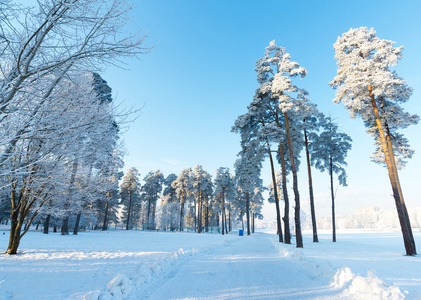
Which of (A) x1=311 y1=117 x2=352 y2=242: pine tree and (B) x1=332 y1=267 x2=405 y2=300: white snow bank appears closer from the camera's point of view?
(B) x1=332 y1=267 x2=405 y2=300: white snow bank

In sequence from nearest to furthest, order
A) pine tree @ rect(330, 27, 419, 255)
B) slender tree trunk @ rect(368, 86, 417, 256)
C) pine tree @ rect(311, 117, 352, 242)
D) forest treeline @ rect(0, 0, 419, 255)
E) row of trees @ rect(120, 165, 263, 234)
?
1. forest treeline @ rect(0, 0, 419, 255)
2. slender tree trunk @ rect(368, 86, 417, 256)
3. pine tree @ rect(330, 27, 419, 255)
4. pine tree @ rect(311, 117, 352, 242)
5. row of trees @ rect(120, 165, 263, 234)

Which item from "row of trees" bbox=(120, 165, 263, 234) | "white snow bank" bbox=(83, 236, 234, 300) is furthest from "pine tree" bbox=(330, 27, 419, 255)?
"row of trees" bbox=(120, 165, 263, 234)

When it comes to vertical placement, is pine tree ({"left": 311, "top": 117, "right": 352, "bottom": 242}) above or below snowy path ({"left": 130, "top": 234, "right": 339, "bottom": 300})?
above

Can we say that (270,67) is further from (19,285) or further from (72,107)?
(19,285)

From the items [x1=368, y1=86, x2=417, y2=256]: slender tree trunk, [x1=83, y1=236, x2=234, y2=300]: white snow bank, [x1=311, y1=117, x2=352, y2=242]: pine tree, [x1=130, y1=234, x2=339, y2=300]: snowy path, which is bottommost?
[x1=130, y1=234, x2=339, y2=300]: snowy path

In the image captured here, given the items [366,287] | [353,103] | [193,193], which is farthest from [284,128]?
[193,193]

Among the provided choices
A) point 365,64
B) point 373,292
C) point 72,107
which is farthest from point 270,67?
point 373,292

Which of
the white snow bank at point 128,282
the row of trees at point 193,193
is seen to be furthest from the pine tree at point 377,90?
the row of trees at point 193,193

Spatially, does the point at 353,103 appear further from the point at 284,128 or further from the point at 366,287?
the point at 366,287

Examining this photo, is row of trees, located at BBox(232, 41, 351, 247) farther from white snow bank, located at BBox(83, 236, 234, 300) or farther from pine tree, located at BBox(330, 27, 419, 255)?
white snow bank, located at BBox(83, 236, 234, 300)

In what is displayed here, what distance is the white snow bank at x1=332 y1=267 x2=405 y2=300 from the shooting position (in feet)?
12.0

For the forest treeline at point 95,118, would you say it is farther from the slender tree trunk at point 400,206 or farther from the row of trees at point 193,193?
the row of trees at point 193,193

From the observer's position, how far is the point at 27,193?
316 inches

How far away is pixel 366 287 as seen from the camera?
4.11 m
